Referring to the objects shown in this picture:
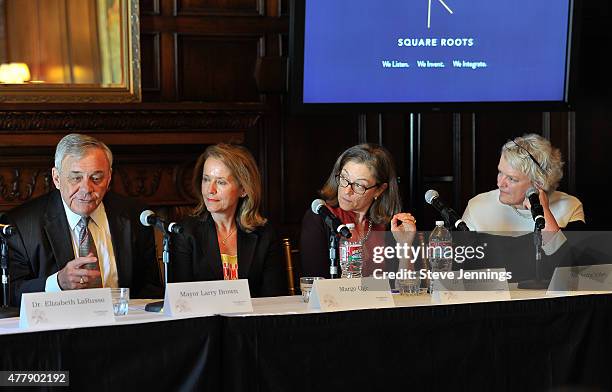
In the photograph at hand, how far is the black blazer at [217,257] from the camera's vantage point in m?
4.02

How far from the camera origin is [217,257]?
13.3 feet

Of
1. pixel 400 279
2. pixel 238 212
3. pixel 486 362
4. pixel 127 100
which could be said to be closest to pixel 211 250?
pixel 238 212

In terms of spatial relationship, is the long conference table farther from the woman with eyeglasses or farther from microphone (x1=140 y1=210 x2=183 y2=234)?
the woman with eyeglasses

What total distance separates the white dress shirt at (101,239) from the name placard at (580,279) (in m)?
1.56

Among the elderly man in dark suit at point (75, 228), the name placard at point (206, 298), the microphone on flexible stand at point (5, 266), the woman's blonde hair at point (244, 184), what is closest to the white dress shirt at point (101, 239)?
the elderly man in dark suit at point (75, 228)

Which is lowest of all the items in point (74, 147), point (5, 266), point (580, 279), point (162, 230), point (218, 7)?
point (580, 279)

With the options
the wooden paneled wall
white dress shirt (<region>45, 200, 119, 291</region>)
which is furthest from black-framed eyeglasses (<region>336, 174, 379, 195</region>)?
the wooden paneled wall

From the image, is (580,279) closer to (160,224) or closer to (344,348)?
(344,348)

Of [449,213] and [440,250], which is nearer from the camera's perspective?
[449,213]

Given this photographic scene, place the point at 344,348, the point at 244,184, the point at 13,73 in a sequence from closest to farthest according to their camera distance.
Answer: the point at 344,348
the point at 244,184
the point at 13,73

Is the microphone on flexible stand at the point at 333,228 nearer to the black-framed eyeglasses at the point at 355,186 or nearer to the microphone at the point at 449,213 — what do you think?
the microphone at the point at 449,213

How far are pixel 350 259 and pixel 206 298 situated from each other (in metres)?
0.83

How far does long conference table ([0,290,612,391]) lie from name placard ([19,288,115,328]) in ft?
Answer: 0.15

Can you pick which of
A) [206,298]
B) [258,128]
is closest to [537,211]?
[206,298]
